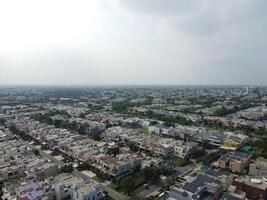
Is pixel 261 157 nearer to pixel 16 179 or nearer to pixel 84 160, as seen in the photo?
pixel 84 160

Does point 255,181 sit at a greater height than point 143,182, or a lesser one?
greater

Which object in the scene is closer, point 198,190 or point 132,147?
point 198,190

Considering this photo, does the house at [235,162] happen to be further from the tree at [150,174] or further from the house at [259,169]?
the tree at [150,174]

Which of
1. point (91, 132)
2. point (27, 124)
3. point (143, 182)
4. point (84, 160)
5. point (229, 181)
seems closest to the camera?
point (229, 181)

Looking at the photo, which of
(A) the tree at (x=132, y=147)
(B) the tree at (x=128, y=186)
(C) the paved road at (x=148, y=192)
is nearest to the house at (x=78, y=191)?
(B) the tree at (x=128, y=186)

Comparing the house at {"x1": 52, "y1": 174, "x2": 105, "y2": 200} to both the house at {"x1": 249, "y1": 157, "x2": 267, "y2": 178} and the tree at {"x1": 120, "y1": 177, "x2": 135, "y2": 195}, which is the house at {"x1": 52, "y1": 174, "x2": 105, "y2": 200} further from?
the house at {"x1": 249, "y1": 157, "x2": 267, "y2": 178}

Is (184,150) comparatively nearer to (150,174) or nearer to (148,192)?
(150,174)

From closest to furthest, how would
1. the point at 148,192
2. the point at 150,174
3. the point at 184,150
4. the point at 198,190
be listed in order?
1. the point at 198,190
2. the point at 148,192
3. the point at 150,174
4. the point at 184,150

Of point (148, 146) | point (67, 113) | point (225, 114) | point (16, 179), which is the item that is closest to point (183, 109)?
point (225, 114)

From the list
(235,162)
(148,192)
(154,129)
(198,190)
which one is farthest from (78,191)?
(154,129)

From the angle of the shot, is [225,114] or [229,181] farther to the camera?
[225,114]

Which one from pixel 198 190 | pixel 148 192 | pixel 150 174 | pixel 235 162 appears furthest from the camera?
pixel 235 162
